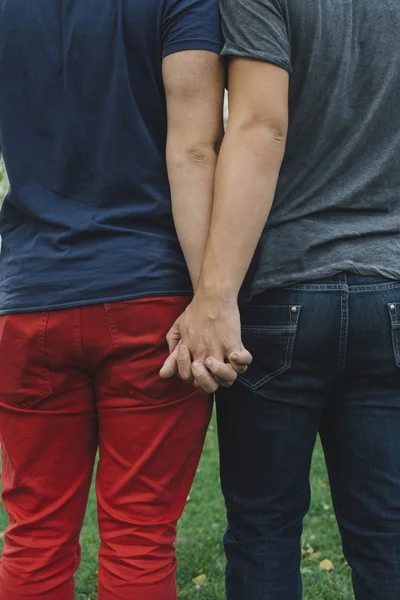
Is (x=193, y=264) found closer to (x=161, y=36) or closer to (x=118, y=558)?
(x=161, y=36)

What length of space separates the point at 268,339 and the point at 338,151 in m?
0.48

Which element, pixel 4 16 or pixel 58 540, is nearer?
pixel 4 16

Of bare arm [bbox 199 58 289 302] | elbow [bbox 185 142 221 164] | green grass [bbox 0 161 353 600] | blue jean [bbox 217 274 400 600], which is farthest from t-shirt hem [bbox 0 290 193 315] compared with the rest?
green grass [bbox 0 161 353 600]

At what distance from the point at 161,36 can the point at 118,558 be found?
1.27 metres

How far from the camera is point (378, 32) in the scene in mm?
2096

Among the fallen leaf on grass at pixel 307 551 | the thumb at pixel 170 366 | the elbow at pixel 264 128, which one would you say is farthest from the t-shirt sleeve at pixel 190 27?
the fallen leaf on grass at pixel 307 551

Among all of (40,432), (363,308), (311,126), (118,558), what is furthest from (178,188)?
(118,558)

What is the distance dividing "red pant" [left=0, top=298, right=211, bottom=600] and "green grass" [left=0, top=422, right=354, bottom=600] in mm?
1299

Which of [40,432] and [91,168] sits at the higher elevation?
[91,168]

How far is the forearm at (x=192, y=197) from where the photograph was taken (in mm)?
2131

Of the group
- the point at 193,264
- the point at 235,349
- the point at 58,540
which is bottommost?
the point at 58,540

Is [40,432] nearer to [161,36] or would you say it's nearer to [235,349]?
[235,349]

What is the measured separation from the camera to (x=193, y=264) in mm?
2143

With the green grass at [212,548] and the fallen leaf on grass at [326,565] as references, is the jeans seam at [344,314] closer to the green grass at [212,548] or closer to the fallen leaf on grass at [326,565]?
the green grass at [212,548]
